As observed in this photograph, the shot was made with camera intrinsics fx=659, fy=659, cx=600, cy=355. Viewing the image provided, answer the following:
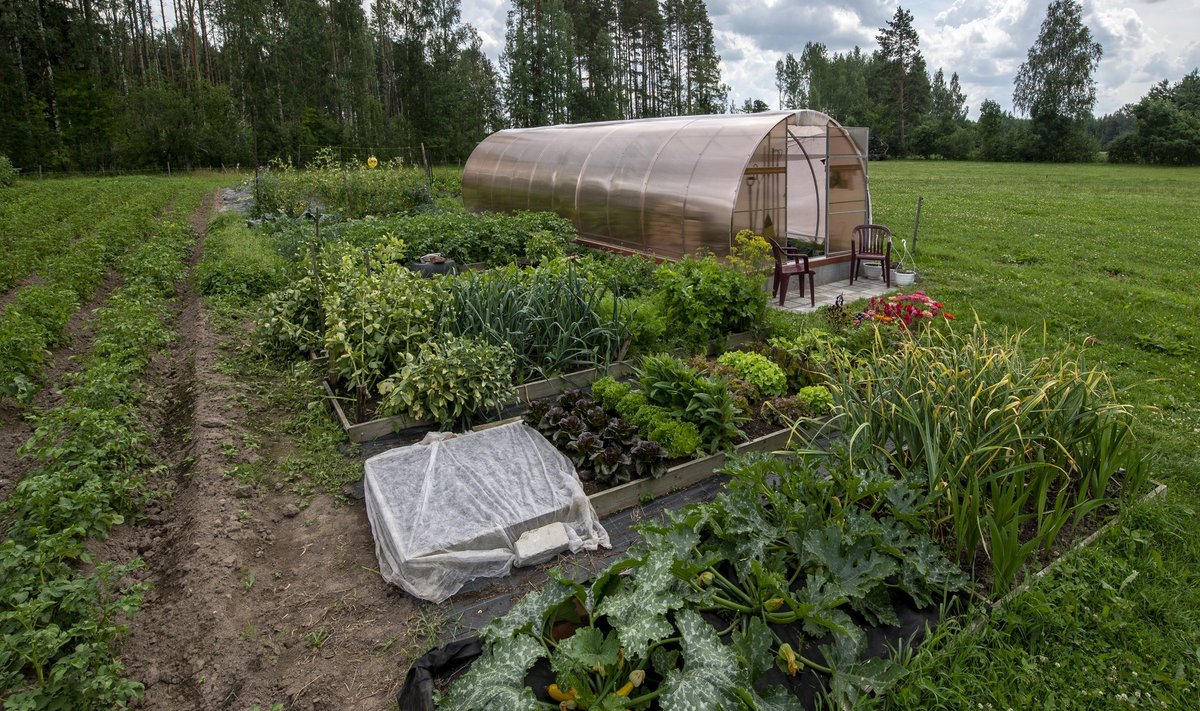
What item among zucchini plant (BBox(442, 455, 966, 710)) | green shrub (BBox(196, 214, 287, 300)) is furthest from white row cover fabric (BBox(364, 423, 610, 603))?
green shrub (BBox(196, 214, 287, 300))

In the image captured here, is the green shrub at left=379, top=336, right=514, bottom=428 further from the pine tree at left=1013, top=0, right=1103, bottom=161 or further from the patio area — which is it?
the pine tree at left=1013, top=0, right=1103, bottom=161

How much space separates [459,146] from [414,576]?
3671 cm

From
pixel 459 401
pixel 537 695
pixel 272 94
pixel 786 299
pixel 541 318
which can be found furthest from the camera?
pixel 272 94

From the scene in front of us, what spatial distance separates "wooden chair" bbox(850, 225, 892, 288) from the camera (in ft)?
31.1

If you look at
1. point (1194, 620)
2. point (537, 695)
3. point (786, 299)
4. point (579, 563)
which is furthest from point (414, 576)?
point (786, 299)

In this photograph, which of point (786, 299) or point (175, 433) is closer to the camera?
point (175, 433)

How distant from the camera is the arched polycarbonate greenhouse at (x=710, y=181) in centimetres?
909

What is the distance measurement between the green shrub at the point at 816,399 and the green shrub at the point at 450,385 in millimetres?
2186

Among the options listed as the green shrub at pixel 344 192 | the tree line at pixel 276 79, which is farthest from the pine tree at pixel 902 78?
the green shrub at pixel 344 192

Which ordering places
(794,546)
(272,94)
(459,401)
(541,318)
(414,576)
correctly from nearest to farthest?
1. (794,546)
2. (414,576)
3. (459,401)
4. (541,318)
5. (272,94)

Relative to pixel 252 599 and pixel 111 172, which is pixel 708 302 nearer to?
pixel 252 599

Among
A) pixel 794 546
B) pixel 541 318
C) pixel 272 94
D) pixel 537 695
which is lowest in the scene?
pixel 537 695

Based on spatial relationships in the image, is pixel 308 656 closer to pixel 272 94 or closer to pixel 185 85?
pixel 272 94

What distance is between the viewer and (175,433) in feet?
16.5
